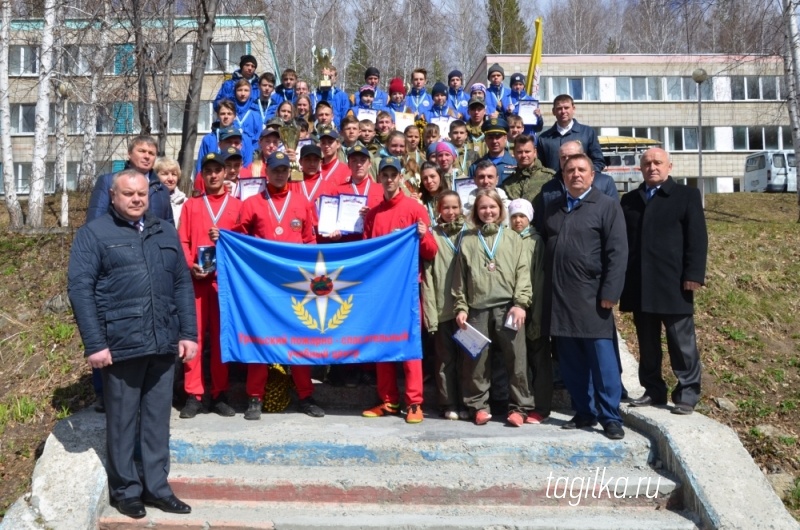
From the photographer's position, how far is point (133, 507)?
4895mm

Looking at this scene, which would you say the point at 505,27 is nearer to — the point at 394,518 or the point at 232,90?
the point at 232,90

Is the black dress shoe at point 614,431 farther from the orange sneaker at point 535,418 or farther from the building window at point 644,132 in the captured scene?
the building window at point 644,132

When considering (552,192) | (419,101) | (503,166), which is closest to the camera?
(552,192)

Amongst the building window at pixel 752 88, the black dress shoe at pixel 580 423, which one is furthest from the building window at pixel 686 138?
the black dress shoe at pixel 580 423

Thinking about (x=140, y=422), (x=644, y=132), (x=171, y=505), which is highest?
(x=644, y=132)

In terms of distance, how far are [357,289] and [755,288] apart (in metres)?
5.94

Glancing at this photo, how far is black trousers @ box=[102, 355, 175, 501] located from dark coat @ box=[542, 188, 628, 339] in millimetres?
3172

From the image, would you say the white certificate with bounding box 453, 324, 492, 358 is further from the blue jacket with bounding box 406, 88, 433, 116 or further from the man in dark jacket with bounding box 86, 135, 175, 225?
the blue jacket with bounding box 406, 88, 433, 116

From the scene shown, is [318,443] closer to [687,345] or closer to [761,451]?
[687,345]

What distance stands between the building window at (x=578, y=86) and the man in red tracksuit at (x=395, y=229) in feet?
126

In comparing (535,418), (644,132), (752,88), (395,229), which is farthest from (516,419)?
(752,88)

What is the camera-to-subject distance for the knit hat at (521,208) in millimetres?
6402

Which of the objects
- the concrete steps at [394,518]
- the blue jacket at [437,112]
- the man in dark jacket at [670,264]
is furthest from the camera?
the blue jacket at [437,112]

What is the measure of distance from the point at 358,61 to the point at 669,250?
38.9m
